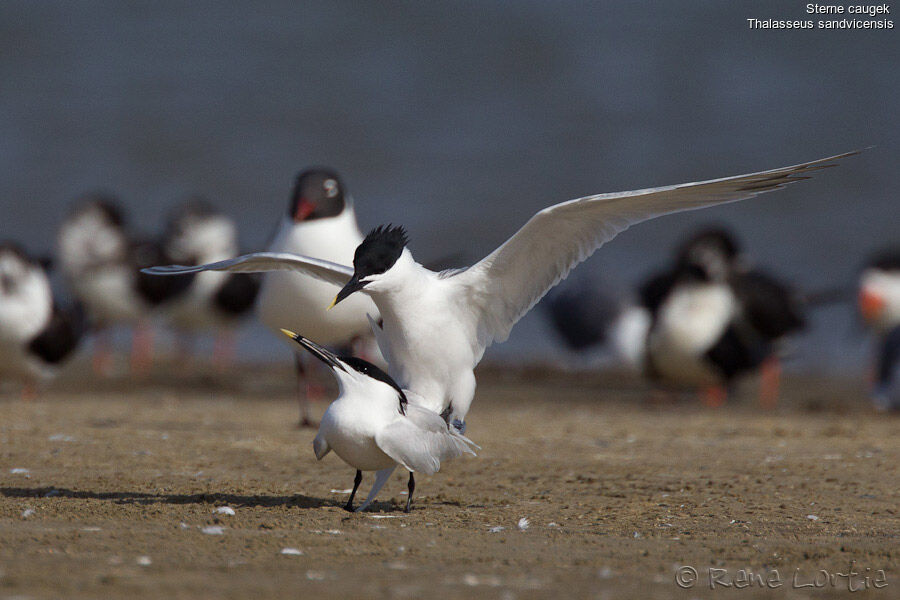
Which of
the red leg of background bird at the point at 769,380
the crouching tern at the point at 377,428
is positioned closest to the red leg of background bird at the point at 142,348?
the red leg of background bird at the point at 769,380

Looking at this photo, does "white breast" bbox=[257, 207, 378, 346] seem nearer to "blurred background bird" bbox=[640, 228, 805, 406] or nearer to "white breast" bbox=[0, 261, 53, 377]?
"white breast" bbox=[0, 261, 53, 377]


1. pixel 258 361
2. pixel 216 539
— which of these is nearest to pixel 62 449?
pixel 216 539

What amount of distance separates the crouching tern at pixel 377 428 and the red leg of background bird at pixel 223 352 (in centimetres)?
752

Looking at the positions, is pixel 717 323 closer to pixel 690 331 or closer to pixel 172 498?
pixel 690 331

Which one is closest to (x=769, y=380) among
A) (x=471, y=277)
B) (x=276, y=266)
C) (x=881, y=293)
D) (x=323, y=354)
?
(x=881, y=293)

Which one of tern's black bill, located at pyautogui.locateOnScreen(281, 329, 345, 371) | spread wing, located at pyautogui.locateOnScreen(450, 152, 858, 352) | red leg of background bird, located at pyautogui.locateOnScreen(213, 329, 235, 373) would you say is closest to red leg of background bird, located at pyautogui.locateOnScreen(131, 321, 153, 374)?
red leg of background bird, located at pyautogui.locateOnScreen(213, 329, 235, 373)

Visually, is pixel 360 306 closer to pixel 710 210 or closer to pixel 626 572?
pixel 626 572

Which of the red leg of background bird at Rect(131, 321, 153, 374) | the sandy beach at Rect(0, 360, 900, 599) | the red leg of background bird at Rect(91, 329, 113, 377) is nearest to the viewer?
the sandy beach at Rect(0, 360, 900, 599)

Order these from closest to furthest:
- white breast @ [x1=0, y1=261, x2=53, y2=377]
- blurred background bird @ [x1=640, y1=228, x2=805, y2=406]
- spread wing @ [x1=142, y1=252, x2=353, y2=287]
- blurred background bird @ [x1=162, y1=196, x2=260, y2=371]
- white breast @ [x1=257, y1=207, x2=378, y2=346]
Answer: spread wing @ [x1=142, y1=252, x2=353, y2=287], white breast @ [x1=257, y1=207, x2=378, y2=346], white breast @ [x1=0, y1=261, x2=53, y2=377], blurred background bird @ [x1=640, y1=228, x2=805, y2=406], blurred background bird @ [x1=162, y1=196, x2=260, y2=371]

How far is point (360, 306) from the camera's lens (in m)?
6.52

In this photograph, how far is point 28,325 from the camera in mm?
8617

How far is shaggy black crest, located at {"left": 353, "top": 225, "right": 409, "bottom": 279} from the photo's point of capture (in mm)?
4375

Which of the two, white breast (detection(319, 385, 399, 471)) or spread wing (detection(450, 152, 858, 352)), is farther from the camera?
spread wing (detection(450, 152, 858, 352))

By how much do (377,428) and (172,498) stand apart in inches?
36.2
